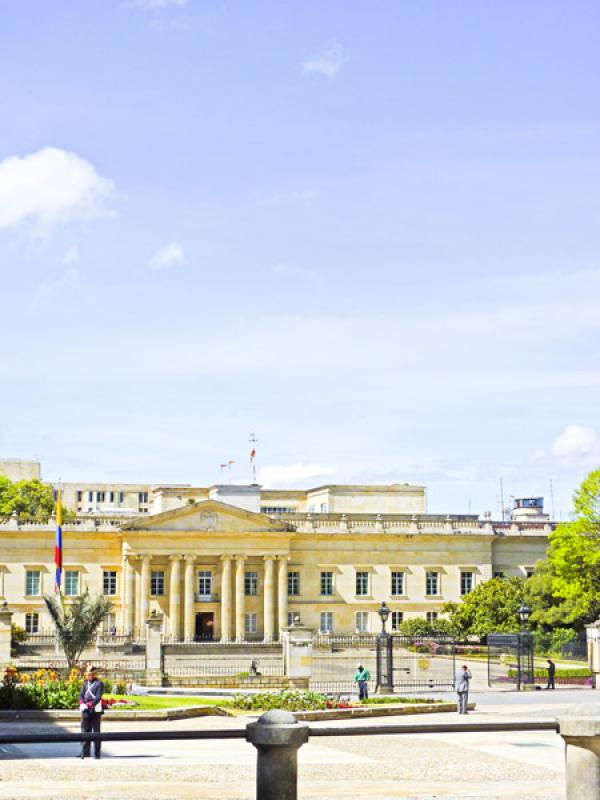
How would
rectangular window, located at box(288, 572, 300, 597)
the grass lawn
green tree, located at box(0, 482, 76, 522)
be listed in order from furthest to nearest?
green tree, located at box(0, 482, 76, 522), rectangular window, located at box(288, 572, 300, 597), the grass lawn

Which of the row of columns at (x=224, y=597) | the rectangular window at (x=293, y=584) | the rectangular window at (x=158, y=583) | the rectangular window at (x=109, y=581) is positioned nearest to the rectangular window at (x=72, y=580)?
the rectangular window at (x=109, y=581)

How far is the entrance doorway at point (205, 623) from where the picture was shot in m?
84.2

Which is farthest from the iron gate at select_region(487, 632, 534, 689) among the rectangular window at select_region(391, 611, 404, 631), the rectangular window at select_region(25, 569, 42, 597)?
the rectangular window at select_region(25, 569, 42, 597)

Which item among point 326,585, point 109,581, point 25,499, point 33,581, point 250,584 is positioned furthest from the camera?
point 25,499

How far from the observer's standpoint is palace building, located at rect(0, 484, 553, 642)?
82625mm

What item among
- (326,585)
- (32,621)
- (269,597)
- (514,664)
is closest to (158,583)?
(269,597)

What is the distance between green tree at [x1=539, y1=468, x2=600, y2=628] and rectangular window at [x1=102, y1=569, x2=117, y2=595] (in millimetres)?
29555

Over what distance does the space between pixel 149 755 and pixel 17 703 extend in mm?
11728

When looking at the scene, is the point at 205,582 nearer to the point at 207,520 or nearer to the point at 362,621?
the point at 207,520

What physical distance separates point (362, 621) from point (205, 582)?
35.3 ft

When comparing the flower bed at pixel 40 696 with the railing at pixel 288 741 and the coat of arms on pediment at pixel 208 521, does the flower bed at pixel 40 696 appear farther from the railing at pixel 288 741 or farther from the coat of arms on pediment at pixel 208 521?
the coat of arms on pediment at pixel 208 521

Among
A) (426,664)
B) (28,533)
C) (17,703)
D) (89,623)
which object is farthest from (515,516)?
(17,703)

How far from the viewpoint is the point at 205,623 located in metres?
84.7

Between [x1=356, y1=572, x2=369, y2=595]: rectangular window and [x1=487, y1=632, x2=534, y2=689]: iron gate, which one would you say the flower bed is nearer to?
[x1=487, y1=632, x2=534, y2=689]: iron gate
